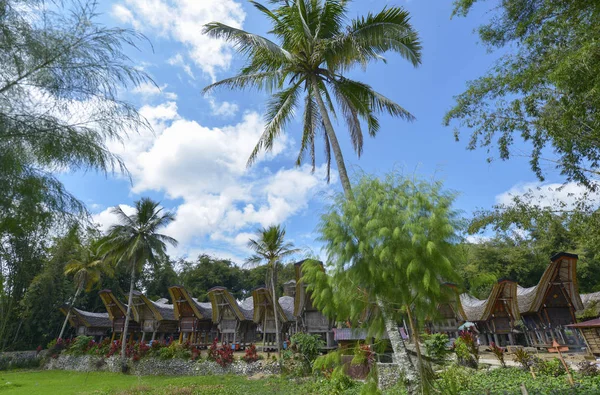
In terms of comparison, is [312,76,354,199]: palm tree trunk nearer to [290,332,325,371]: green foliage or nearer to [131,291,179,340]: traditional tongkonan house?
[290,332,325,371]: green foliage

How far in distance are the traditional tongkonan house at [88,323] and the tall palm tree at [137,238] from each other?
9.47 meters

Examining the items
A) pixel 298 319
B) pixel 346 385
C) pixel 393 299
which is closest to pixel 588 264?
pixel 298 319

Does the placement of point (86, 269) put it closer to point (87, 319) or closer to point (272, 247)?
point (87, 319)

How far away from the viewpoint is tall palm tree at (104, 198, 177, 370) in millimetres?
21594

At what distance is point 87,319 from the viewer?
28281 mm

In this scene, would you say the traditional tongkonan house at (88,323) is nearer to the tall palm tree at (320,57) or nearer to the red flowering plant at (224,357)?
the red flowering plant at (224,357)

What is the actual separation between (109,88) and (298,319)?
17.5 meters

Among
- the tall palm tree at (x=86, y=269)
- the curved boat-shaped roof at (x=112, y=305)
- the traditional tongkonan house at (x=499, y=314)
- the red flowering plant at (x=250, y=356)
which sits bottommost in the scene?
the red flowering plant at (x=250, y=356)

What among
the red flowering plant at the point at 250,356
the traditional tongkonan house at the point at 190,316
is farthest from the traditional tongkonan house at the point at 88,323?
the red flowering plant at the point at 250,356

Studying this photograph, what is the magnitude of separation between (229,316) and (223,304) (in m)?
1.05

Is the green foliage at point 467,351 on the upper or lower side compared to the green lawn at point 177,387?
upper

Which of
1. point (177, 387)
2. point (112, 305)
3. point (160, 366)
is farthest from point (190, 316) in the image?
point (177, 387)

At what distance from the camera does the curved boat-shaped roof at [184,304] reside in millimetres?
22938

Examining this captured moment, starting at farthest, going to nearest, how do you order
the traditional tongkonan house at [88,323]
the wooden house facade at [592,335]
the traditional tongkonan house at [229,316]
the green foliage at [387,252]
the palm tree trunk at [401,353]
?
the traditional tongkonan house at [88,323] → the traditional tongkonan house at [229,316] → the wooden house facade at [592,335] → the palm tree trunk at [401,353] → the green foliage at [387,252]
